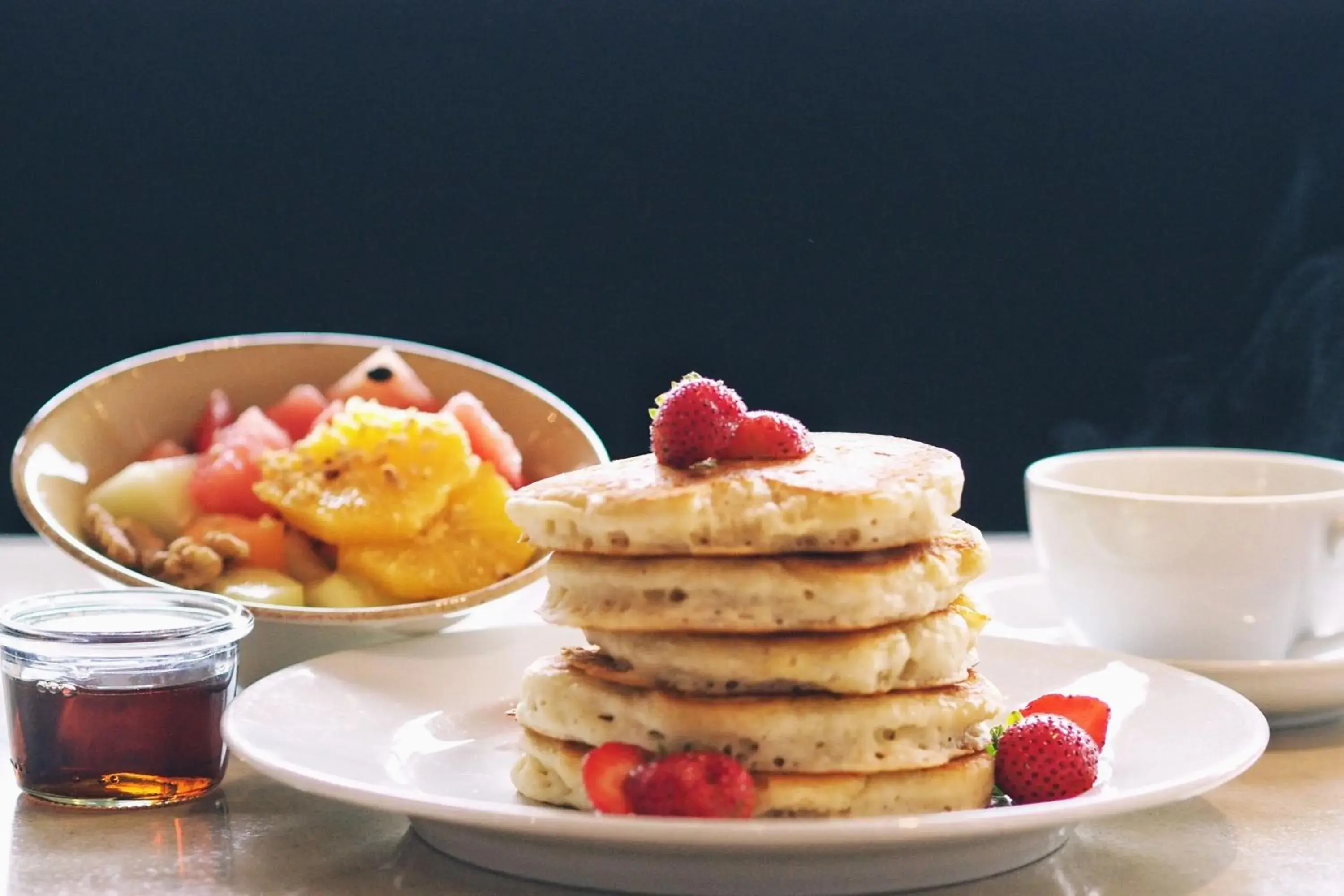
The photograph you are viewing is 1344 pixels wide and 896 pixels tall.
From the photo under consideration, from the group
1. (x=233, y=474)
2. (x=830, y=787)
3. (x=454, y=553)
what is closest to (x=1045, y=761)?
(x=830, y=787)

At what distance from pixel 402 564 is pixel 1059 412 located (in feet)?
7.46

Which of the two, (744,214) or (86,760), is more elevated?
(744,214)

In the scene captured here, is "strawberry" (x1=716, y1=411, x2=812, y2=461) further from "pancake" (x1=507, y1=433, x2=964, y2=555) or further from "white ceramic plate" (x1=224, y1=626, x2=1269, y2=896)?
"white ceramic plate" (x1=224, y1=626, x2=1269, y2=896)

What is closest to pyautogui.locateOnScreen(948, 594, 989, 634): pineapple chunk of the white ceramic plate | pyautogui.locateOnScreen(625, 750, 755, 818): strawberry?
the white ceramic plate

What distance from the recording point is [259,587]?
1560 mm

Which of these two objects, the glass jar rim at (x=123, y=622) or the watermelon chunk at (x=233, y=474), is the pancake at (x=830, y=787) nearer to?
the glass jar rim at (x=123, y=622)

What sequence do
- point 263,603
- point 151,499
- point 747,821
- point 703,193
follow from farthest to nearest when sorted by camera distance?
point 703,193, point 151,499, point 263,603, point 747,821

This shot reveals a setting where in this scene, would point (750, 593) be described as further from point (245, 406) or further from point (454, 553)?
point (245, 406)

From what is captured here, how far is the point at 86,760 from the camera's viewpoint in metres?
1.28

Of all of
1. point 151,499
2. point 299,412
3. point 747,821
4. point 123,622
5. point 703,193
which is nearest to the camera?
point 747,821

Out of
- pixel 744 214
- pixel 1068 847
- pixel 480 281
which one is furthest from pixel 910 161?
pixel 1068 847

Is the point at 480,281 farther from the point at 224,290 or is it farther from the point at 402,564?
the point at 402,564

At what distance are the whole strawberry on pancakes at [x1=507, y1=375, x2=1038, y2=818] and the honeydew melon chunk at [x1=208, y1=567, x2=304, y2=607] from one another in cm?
44

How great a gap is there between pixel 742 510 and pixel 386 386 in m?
0.83
